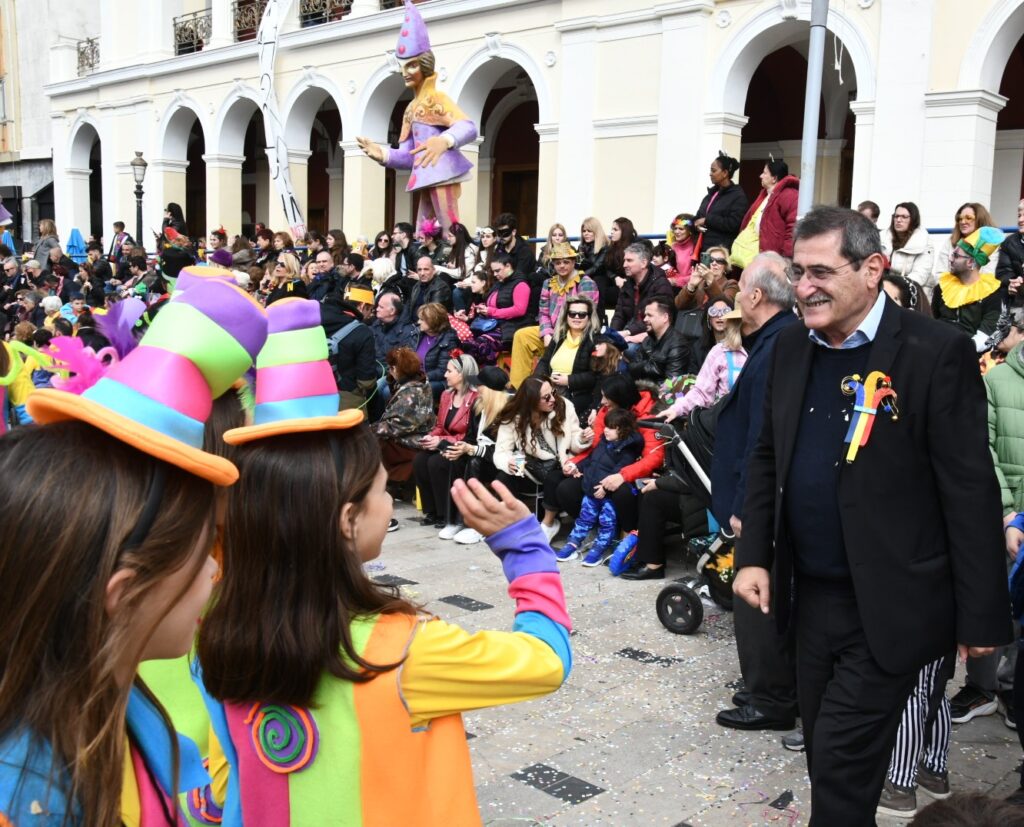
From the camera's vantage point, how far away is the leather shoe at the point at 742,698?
4627 millimetres

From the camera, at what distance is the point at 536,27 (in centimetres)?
1723

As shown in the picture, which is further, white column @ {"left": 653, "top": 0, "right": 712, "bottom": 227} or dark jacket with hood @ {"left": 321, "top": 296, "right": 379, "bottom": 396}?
white column @ {"left": 653, "top": 0, "right": 712, "bottom": 227}

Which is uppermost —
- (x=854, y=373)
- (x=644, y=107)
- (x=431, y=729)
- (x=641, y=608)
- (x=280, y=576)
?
(x=644, y=107)

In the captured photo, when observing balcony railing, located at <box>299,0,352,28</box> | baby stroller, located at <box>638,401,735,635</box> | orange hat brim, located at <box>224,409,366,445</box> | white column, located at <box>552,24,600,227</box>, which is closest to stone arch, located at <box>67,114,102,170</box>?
balcony railing, located at <box>299,0,352,28</box>

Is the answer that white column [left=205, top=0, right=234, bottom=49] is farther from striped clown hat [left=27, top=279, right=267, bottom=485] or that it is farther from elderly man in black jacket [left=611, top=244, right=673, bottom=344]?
striped clown hat [left=27, top=279, right=267, bottom=485]

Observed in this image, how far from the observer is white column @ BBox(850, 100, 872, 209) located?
13.5m

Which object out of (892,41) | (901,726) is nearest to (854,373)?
(901,726)

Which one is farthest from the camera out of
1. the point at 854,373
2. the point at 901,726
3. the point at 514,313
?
the point at 514,313

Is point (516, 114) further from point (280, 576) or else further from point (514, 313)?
point (280, 576)

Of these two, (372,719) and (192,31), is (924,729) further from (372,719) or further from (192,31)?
(192,31)

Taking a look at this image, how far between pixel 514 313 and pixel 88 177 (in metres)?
23.9

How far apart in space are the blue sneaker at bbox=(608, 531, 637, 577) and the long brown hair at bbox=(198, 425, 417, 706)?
5.14m

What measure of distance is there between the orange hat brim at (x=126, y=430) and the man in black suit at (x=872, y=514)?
7.27ft

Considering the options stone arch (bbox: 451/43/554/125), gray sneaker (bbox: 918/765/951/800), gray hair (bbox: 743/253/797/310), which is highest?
stone arch (bbox: 451/43/554/125)
